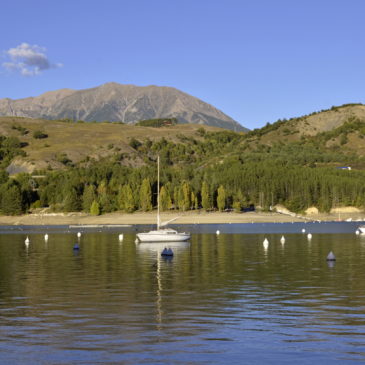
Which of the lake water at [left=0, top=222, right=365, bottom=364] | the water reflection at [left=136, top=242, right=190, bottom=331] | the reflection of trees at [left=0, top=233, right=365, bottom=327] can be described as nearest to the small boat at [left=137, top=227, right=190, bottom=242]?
the water reflection at [left=136, top=242, right=190, bottom=331]

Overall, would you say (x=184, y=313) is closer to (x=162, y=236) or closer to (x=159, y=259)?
(x=159, y=259)

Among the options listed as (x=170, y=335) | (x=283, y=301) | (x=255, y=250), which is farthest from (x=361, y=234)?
(x=170, y=335)

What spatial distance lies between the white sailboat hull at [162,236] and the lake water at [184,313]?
38.4 metres

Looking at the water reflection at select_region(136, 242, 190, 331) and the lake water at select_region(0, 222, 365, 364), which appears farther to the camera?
the water reflection at select_region(136, 242, 190, 331)

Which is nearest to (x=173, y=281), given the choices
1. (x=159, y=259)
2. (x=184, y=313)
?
(x=184, y=313)

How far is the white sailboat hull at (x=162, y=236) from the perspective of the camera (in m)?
106

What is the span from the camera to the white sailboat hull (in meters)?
106

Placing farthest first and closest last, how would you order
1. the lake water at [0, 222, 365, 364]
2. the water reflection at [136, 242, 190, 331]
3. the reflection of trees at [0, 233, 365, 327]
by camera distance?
1. the reflection of trees at [0, 233, 365, 327]
2. the water reflection at [136, 242, 190, 331]
3. the lake water at [0, 222, 365, 364]

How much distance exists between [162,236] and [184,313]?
73.0 m

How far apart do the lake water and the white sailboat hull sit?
38.4 meters

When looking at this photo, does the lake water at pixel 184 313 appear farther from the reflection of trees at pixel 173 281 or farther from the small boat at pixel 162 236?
the small boat at pixel 162 236

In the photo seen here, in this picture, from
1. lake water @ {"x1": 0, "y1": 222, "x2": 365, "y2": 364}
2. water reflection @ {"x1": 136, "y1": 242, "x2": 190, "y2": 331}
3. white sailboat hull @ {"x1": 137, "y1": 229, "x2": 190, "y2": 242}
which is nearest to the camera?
lake water @ {"x1": 0, "y1": 222, "x2": 365, "y2": 364}

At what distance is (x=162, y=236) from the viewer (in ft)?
353

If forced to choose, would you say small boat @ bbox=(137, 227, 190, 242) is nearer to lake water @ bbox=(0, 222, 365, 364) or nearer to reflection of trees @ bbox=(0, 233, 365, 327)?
reflection of trees @ bbox=(0, 233, 365, 327)
